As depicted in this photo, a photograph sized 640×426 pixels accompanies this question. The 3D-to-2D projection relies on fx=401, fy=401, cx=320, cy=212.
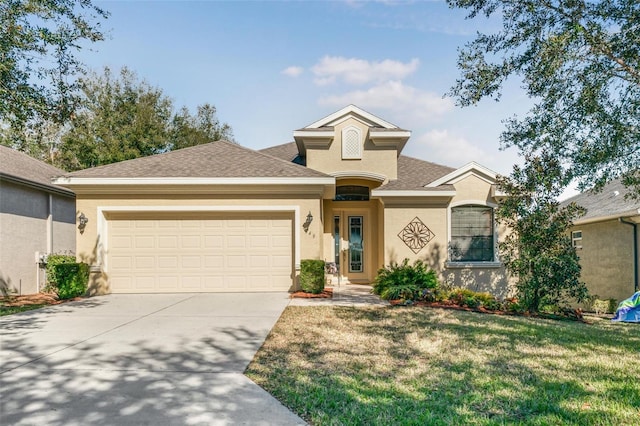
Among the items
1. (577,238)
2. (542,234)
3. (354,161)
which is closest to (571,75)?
(542,234)

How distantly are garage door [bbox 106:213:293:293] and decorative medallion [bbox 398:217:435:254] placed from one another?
361cm

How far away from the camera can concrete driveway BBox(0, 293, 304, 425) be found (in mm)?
3570

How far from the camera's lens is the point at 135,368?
4746 millimetres

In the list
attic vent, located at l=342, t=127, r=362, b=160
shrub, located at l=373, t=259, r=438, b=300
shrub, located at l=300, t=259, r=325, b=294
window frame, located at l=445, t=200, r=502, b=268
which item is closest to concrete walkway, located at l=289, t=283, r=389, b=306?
shrub, located at l=373, t=259, r=438, b=300

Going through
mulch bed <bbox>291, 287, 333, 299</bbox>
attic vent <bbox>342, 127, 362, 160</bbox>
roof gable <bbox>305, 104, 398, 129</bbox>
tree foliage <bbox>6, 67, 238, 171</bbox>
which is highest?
tree foliage <bbox>6, 67, 238, 171</bbox>

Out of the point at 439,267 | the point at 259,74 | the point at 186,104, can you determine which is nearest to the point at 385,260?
the point at 439,267

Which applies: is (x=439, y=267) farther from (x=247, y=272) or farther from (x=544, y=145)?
(x=247, y=272)

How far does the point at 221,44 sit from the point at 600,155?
396 inches

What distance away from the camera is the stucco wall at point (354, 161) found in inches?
525

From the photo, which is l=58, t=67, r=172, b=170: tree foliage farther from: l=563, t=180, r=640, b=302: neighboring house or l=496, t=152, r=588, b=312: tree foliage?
l=563, t=180, r=640, b=302: neighboring house

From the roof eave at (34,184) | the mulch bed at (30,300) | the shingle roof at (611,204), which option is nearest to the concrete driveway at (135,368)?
the mulch bed at (30,300)

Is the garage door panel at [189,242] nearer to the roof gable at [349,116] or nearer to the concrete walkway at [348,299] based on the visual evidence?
the concrete walkway at [348,299]

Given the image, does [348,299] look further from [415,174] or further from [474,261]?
[415,174]

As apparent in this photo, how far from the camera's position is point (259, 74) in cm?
1338
